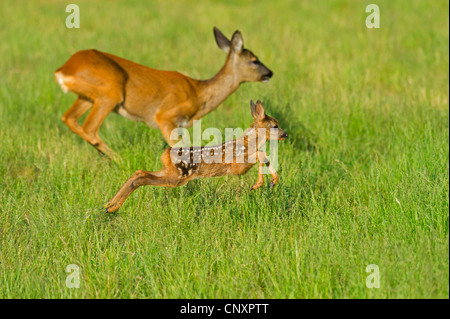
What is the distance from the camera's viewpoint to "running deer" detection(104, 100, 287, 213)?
4.02 m

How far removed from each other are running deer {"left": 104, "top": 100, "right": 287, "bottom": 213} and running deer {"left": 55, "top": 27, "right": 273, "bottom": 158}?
7.35 ft

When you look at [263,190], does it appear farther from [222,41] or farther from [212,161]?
[222,41]

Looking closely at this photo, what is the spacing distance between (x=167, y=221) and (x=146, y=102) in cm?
257

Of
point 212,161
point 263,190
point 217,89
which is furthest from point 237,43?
point 212,161

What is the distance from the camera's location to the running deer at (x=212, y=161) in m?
4.02

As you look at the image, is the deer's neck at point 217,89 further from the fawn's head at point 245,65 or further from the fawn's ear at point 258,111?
the fawn's ear at point 258,111

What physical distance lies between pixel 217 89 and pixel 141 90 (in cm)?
80

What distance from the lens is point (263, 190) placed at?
4.52 meters

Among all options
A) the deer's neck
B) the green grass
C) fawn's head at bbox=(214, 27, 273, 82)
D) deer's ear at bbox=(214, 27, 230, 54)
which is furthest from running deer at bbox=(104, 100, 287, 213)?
deer's ear at bbox=(214, 27, 230, 54)

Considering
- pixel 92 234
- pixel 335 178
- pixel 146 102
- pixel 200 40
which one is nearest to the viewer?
pixel 92 234

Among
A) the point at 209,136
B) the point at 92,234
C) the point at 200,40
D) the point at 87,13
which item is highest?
the point at 87,13
